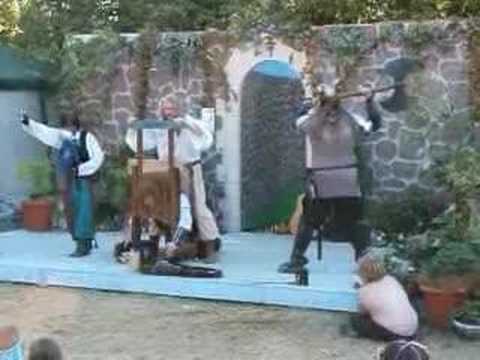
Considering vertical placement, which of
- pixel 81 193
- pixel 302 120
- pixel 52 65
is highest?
pixel 52 65

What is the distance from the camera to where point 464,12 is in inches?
440

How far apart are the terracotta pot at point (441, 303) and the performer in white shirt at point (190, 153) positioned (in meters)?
2.60

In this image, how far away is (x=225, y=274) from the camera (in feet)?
28.0

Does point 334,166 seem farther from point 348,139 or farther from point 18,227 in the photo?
point 18,227

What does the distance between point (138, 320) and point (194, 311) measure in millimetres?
487

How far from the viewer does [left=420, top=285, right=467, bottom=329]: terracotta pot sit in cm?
711

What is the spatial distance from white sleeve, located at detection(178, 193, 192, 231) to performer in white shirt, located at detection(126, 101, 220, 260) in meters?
0.10

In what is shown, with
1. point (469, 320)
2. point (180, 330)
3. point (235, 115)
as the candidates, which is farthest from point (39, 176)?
point (469, 320)

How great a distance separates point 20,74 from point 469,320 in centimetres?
700

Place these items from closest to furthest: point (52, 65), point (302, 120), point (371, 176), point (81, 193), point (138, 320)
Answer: point (138, 320), point (302, 120), point (81, 193), point (371, 176), point (52, 65)

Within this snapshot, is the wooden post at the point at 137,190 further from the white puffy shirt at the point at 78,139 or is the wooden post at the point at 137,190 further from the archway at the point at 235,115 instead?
the archway at the point at 235,115

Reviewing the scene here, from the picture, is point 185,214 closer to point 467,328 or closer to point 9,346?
point 467,328

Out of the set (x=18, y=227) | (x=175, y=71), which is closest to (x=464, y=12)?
(x=175, y=71)

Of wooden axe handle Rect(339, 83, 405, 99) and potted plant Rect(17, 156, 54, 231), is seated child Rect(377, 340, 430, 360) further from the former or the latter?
potted plant Rect(17, 156, 54, 231)
